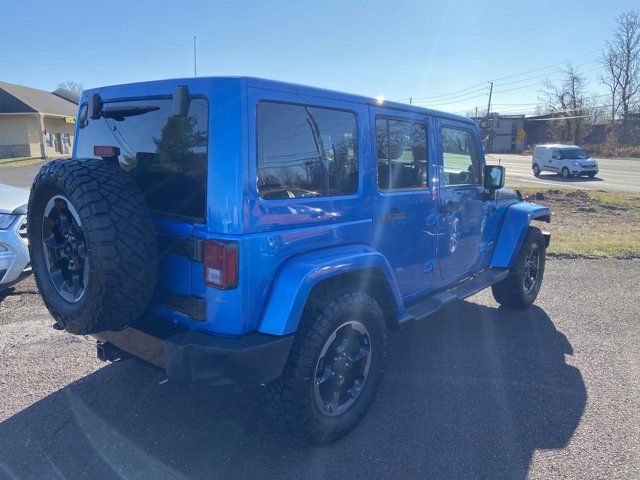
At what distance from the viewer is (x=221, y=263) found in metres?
2.44

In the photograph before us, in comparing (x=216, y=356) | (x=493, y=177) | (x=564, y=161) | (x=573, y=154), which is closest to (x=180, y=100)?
(x=216, y=356)

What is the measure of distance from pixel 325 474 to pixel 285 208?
1428 mm

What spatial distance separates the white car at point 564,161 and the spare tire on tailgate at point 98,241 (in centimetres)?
2794

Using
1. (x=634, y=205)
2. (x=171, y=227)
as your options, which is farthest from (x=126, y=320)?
(x=634, y=205)

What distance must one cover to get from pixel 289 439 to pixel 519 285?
3.23m

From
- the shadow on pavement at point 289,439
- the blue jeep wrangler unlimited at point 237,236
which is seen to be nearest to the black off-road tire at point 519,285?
the shadow on pavement at point 289,439

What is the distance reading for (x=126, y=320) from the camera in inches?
99.2

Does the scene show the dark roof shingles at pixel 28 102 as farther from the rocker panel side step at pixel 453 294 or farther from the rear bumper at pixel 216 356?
the rear bumper at pixel 216 356

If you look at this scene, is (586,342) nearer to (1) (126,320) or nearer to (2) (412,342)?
(2) (412,342)

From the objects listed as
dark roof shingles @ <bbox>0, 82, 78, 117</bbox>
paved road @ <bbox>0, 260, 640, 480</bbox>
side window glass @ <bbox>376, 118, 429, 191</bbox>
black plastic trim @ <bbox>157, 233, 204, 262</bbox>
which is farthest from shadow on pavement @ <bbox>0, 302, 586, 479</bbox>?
dark roof shingles @ <bbox>0, 82, 78, 117</bbox>

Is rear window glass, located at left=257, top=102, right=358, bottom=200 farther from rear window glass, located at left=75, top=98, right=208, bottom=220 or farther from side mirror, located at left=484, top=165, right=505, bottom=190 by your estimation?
side mirror, located at left=484, top=165, right=505, bottom=190

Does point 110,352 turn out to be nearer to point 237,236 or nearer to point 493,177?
point 237,236

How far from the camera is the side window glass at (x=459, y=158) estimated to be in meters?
4.09

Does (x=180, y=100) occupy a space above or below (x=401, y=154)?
above
